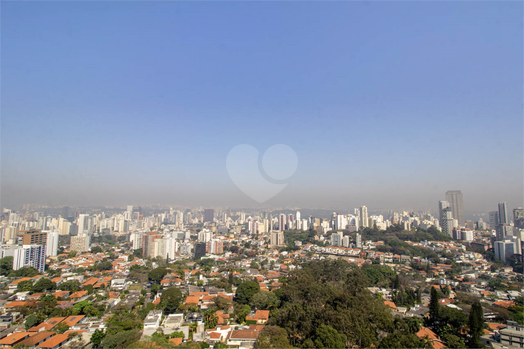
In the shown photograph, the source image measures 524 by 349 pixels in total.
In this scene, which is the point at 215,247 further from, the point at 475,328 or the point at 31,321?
the point at 475,328

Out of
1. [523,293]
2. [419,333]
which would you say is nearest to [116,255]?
[419,333]

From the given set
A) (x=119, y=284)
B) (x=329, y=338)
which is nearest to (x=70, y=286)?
(x=119, y=284)

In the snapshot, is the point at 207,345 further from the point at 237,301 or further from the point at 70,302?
the point at 70,302

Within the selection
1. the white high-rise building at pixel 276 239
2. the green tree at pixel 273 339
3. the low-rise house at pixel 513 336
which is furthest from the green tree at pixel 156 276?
the white high-rise building at pixel 276 239

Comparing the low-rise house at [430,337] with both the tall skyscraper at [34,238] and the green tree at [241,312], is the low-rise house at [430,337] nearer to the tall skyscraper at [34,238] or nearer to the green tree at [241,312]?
the green tree at [241,312]

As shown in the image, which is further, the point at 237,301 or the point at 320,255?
the point at 320,255

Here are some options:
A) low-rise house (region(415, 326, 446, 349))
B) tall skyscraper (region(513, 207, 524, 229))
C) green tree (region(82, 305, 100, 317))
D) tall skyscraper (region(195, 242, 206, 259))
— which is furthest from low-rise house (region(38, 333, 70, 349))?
tall skyscraper (region(513, 207, 524, 229))

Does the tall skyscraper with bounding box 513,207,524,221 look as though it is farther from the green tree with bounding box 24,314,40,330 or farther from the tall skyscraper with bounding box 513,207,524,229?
the green tree with bounding box 24,314,40,330
